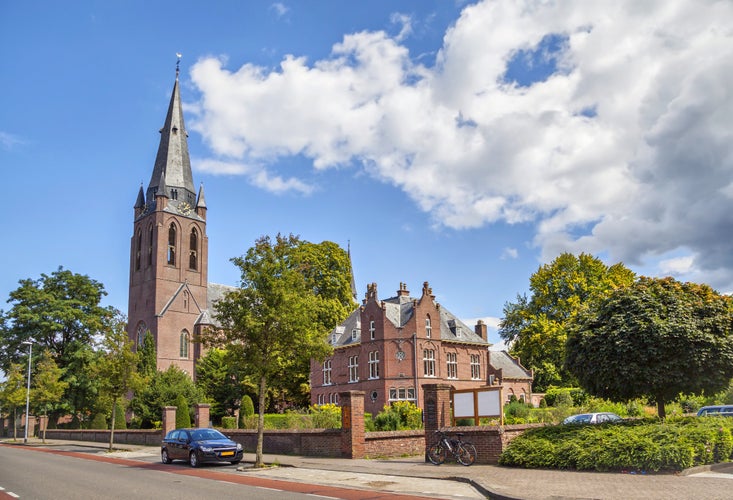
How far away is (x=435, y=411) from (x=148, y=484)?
918cm

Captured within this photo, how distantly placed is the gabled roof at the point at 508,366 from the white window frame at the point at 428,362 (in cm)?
908

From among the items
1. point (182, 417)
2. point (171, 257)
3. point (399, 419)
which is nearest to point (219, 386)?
point (182, 417)

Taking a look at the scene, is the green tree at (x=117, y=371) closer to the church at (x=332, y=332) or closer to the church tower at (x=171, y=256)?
the church at (x=332, y=332)

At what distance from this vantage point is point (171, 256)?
76.0 m

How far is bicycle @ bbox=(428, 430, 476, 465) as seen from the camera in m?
18.7

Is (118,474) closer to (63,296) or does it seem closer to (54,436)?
(54,436)

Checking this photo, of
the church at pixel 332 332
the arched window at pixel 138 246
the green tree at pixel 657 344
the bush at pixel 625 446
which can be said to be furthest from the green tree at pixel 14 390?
the green tree at pixel 657 344

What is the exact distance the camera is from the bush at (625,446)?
14859mm

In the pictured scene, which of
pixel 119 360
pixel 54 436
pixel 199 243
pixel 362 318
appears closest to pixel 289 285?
pixel 119 360

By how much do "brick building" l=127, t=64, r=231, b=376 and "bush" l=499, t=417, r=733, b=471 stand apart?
59.0 meters

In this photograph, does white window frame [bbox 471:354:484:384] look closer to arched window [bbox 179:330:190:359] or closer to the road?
the road

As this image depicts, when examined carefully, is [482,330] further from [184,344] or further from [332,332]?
[184,344]

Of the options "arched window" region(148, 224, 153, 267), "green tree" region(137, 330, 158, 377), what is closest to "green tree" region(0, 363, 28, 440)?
"green tree" region(137, 330, 158, 377)

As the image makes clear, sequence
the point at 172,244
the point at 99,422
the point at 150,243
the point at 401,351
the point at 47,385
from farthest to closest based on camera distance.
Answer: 1. the point at 172,244
2. the point at 150,243
3. the point at 99,422
4. the point at 401,351
5. the point at 47,385
